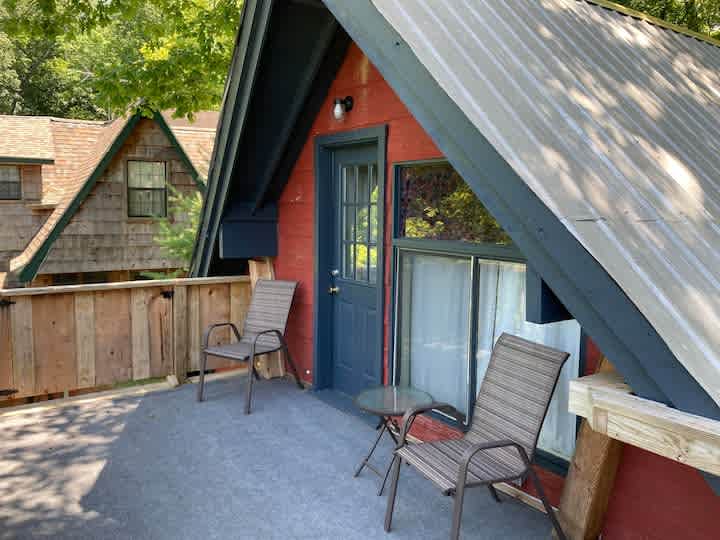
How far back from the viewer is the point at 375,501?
372 cm

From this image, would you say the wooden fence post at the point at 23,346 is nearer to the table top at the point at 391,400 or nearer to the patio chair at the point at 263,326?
the patio chair at the point at 263,326

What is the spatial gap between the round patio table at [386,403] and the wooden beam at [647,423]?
1.65 meters

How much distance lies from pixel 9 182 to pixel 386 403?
12.7 metres

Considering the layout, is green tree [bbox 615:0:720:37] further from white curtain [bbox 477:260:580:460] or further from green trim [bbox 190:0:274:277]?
white curtain [bbox 477:260:580:460]

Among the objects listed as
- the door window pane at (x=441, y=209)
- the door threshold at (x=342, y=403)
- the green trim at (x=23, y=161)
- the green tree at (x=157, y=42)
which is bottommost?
the door threshold at (x=342, y=403)

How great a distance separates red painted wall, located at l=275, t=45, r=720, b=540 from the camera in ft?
9.68

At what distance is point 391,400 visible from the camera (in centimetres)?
391

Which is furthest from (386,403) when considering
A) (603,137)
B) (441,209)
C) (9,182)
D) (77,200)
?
(9,182)

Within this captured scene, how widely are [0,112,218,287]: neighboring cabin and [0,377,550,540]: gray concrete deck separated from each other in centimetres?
763

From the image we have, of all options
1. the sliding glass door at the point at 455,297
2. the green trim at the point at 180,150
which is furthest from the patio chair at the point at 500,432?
the green trim at the point at 180,150

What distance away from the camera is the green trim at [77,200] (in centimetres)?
1170

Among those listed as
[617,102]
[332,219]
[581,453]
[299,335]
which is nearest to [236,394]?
[299,335]

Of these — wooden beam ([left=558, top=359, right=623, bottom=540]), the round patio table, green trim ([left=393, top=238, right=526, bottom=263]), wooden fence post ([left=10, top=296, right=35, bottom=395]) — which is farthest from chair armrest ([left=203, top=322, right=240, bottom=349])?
wooden beam ([left=558, top=359, right=623, bottom=540])

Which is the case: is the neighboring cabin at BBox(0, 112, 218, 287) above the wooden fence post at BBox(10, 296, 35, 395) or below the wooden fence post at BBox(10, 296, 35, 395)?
above
